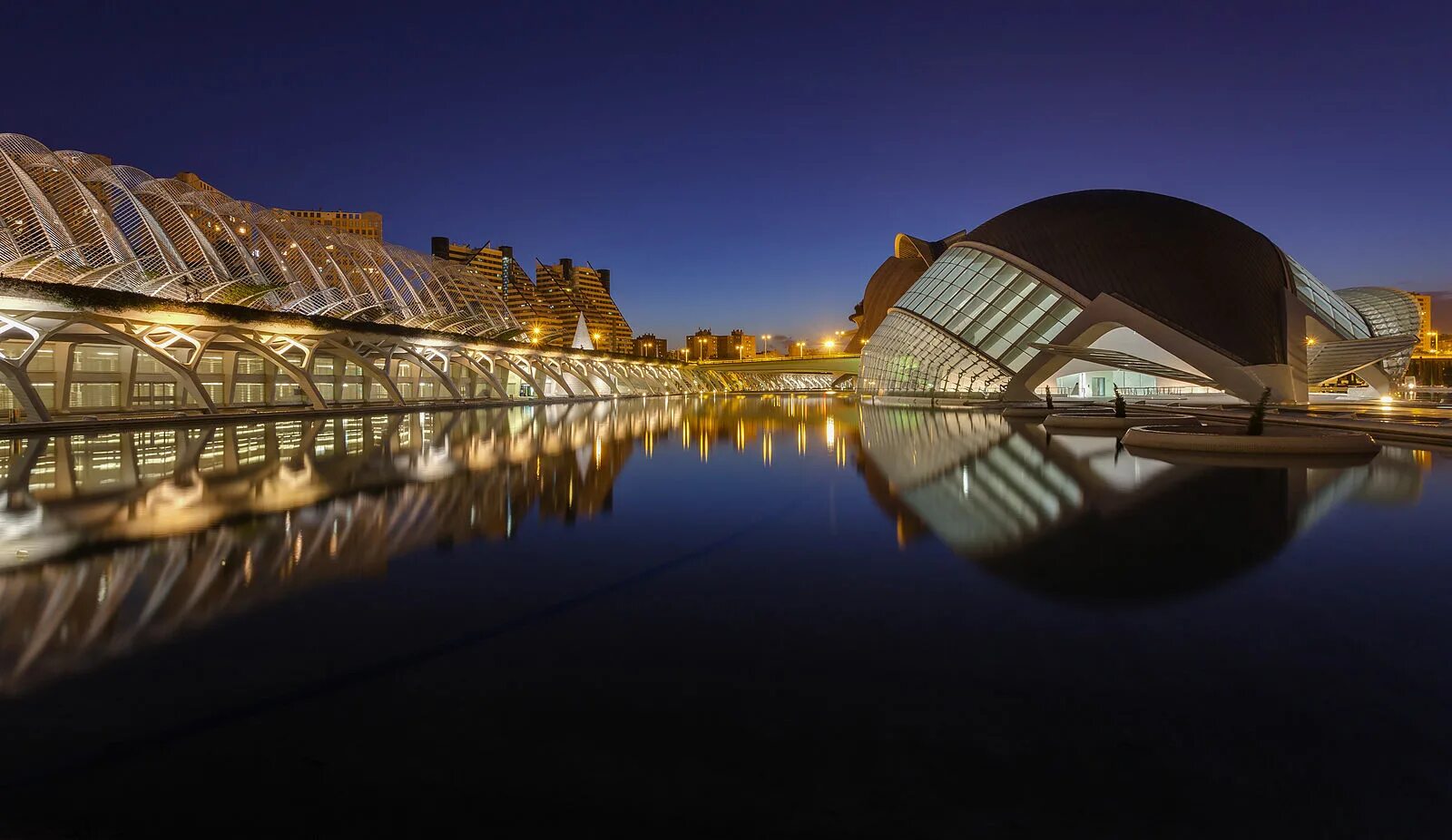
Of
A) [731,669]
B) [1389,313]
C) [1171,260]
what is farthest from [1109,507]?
[1389,313]

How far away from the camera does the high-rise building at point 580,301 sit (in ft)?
534

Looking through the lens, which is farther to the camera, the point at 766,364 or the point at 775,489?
the point at 766,364

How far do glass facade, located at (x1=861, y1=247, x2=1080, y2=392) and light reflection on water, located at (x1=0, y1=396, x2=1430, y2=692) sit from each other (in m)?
23.1

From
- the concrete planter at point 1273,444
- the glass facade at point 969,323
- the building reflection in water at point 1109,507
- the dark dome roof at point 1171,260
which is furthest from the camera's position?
the glass facade at point 969,323

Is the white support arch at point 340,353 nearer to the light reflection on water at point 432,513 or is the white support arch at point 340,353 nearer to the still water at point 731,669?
the light reflection on water at point 432,513

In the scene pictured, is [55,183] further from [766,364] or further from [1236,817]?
[766,364]

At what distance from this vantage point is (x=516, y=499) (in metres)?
9.35

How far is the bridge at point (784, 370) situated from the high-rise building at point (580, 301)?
32.7 meters

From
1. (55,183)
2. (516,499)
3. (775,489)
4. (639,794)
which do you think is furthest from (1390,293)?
(55,183)

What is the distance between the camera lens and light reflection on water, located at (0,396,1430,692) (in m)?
5.05

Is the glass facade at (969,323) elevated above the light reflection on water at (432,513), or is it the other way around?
the glass facade at (969,323)

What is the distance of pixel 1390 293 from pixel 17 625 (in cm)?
6392

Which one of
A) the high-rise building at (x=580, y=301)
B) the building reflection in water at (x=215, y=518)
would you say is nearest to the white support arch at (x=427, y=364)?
the building reflection in water at (x=215, y=518)

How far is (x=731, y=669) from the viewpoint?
372cm
